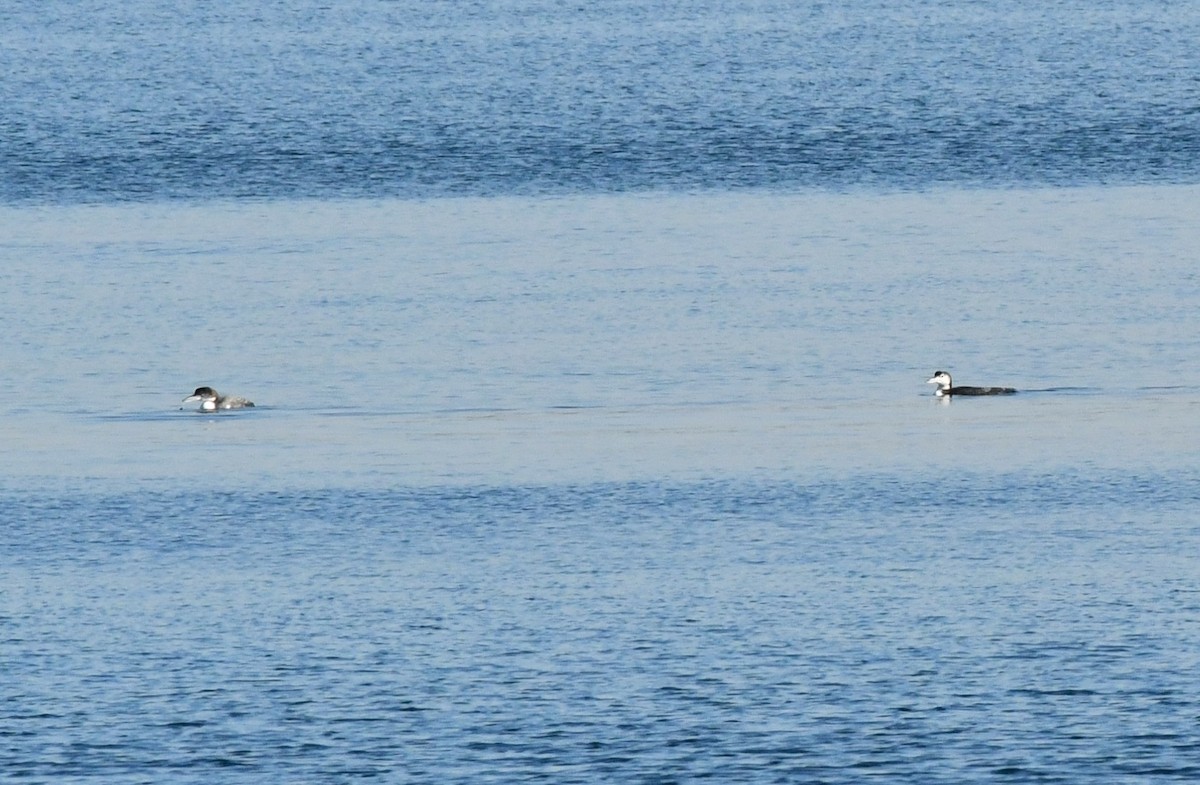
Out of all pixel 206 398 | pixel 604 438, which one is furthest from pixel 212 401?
pixel 604 438

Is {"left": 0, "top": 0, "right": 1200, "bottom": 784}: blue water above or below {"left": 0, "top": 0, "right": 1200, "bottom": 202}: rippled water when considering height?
below

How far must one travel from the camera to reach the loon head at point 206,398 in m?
40.3

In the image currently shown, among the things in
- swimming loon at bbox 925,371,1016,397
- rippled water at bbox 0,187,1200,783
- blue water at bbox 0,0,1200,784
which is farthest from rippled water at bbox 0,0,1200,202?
swimming loon at bbox 925,371,1016,397

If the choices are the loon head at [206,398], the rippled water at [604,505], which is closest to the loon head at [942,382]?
the rippled water at [604,505]

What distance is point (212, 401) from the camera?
1586 inches

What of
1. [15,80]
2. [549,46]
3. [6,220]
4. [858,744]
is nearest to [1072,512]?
[858,744]

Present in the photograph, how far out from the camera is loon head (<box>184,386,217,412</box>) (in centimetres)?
4031

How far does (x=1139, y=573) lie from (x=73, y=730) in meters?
11.1

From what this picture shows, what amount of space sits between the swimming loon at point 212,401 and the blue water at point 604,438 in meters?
0.30

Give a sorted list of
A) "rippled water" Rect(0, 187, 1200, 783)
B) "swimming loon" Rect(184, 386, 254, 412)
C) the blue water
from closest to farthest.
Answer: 1. "rippled water" Rect(0, 187, 1200, 783)
2. the blue water
3. "swimming loon" Rect(184, 386, 254, 412)

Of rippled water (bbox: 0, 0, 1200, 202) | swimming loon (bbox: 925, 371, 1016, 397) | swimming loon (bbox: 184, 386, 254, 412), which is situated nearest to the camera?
swimming loon (bbox: 184, 386, 254, 412)

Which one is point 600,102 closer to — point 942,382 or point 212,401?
point 942,382

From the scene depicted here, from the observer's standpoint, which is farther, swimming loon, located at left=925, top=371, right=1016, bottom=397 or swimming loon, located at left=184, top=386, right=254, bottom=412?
swimming loon, located at left=925, top=371, right=1016, bottom=397

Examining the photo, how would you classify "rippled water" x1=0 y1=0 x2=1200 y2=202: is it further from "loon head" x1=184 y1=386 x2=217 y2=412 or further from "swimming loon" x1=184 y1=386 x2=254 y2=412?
"loon head" x1=184 y1=386 x2=217 y2=412
